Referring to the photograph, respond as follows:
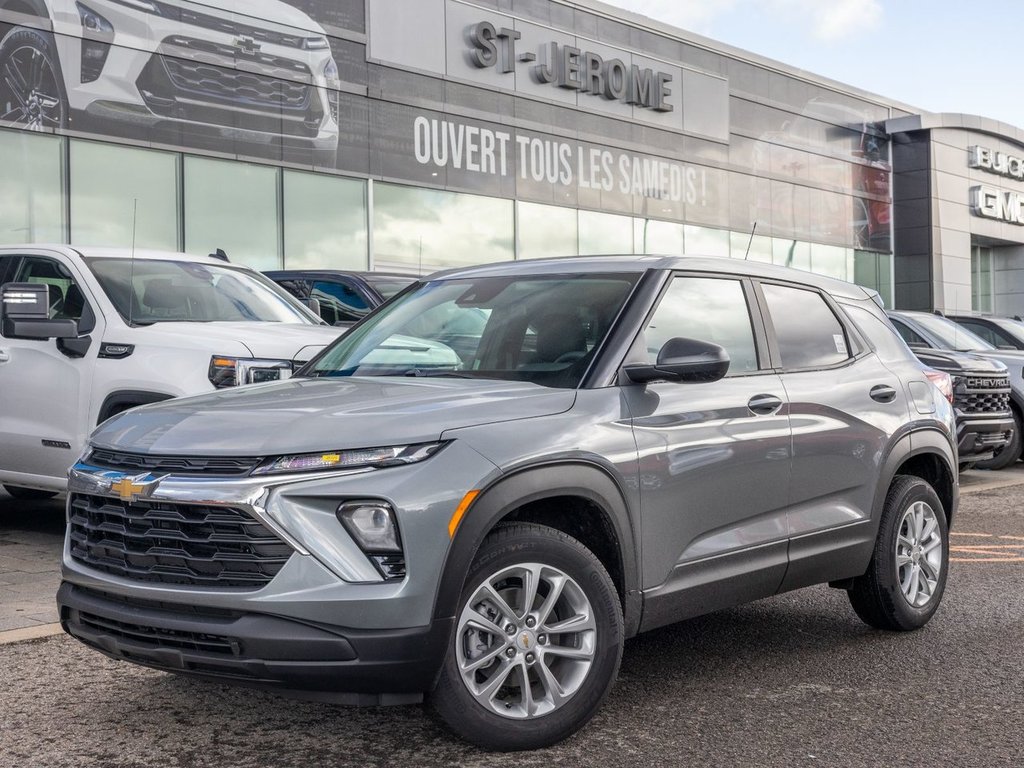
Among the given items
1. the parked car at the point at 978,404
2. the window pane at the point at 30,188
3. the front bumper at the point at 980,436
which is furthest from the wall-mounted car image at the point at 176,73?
the front bumper at the point at 980,436

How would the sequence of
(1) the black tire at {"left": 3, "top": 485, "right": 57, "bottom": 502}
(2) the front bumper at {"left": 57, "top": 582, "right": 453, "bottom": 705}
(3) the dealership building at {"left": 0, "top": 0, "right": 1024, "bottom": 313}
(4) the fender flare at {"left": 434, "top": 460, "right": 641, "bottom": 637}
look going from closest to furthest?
(2) the front bumper at {"left": 57, "top": 582, "right": 453, "bottom": 705} < (4) the fender flare at {"left": 434, "top": 460, "right": 641, "bottom": 637} < (1) the black tire at {"left": 3, "top": 485, "right": 57, "bottom": 502} < (3) the dealership building at {"left": 0, "top": 0, "right": 1024, "bottom": 313}

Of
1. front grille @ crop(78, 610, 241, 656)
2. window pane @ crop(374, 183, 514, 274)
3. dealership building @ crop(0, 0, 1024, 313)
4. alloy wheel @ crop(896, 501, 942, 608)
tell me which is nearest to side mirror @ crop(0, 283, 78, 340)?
front grille @ crop(78, 610, 241, 656)

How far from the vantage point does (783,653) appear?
5.65 metres

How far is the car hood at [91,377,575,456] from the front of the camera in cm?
395

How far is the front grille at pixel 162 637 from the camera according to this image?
3.85m

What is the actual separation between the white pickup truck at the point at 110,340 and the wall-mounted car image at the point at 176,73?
13037 mm

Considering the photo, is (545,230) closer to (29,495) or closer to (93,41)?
(93,41)

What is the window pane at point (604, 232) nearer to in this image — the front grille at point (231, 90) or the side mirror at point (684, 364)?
the front grille at point (231, 90)

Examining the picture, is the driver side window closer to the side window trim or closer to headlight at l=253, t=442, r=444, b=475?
the side window trim

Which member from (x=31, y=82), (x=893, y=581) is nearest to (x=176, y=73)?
(x=31, y=82)

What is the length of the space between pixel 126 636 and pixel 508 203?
26.0m

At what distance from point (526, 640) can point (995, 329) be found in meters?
12.9

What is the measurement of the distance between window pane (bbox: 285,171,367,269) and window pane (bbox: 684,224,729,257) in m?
11.3

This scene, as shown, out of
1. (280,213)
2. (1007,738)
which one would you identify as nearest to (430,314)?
(1007,738)
